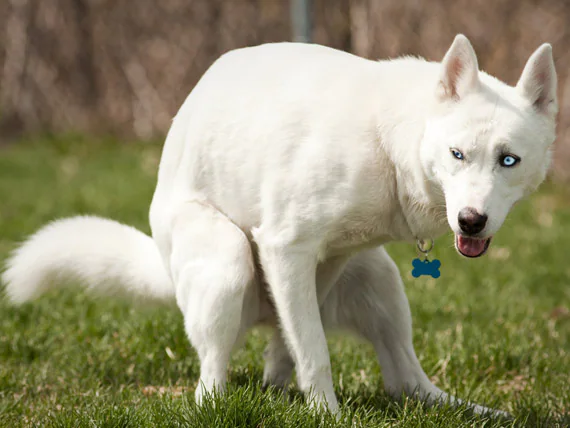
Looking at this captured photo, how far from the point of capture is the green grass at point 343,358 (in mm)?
3031

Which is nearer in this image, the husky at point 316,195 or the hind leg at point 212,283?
the husky at point 316,195

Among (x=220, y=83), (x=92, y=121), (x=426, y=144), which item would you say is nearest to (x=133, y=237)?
(x=220, y=83)

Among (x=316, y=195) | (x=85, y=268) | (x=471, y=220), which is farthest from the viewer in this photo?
(x=85, y=268)

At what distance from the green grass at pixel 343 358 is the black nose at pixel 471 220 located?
0.71 metres

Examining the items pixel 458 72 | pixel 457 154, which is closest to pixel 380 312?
pixel 457 154

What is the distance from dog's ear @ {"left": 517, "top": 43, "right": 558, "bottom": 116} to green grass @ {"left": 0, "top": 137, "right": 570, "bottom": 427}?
1.12m

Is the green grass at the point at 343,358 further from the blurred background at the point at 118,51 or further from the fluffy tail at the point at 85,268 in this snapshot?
the blurred background at the point at 118,51

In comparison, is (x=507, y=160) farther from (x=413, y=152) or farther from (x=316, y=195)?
(x=316, y=195)

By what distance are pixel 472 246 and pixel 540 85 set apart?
591 millimetres

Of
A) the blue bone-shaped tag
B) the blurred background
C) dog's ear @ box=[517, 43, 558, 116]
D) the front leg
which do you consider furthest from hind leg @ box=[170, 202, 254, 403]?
the blurred background

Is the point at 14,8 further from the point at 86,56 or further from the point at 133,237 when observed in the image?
the point at 133,237

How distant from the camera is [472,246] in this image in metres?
2.88

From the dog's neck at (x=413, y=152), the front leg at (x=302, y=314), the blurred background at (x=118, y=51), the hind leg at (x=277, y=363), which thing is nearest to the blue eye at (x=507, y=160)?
the dog's neck at (x=413, y=152)

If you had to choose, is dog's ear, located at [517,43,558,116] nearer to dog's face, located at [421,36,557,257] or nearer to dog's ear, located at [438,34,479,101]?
dog's face, located at [421,36,557,257]
